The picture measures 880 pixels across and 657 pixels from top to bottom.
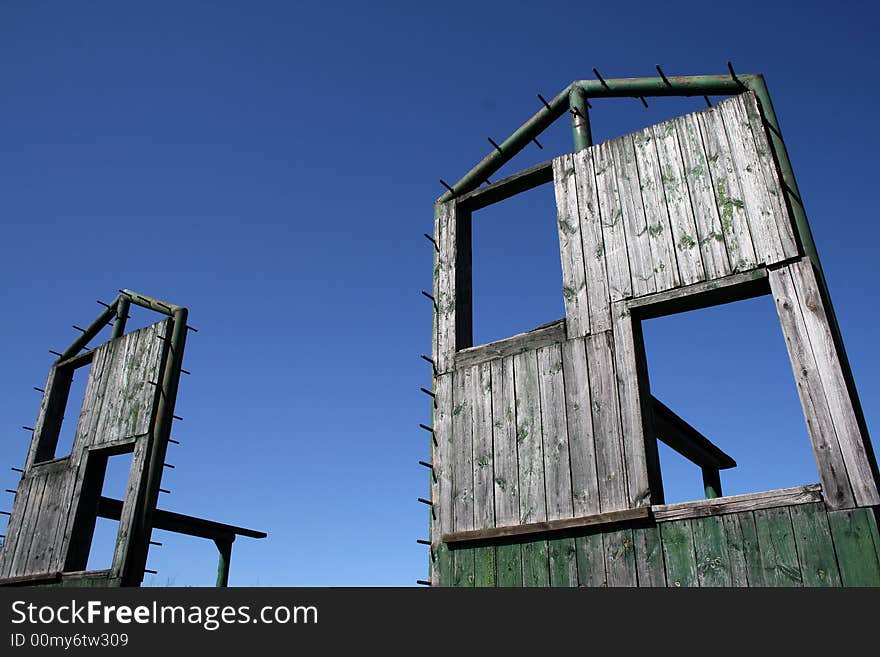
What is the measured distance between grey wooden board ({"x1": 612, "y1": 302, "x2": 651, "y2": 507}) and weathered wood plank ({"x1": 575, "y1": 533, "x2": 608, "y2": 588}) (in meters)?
0.44

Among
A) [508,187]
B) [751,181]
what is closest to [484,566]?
[751,181]

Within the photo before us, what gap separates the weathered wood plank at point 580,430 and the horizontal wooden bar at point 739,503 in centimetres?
59

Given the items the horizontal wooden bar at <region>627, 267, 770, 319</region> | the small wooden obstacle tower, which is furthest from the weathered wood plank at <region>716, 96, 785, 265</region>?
the horizontal wooden bar at <region>627, 267, 770, 319</region>

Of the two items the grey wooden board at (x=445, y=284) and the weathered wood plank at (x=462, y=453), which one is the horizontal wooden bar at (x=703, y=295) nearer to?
the weathered wood plank at (x=462, y=453)

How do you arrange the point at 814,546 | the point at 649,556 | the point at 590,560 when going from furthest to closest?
the point at 590,560, the point at 649,556, the point at 814,546

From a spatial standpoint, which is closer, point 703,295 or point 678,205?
point 703,295

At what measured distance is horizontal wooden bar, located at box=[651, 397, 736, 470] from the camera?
301 inches

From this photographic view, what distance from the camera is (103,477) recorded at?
1049cm

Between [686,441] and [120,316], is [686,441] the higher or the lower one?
the lower one

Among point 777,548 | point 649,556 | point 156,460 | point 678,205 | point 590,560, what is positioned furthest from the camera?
point 156,460

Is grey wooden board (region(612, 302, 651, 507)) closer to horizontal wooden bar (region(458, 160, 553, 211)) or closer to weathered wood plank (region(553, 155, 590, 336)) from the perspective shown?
weathered wood plank (region(553, 155, 590, 336))

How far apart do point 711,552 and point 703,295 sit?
210 cm

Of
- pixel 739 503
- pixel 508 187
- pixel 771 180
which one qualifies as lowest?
pixel 739 503

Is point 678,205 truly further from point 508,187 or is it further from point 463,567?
point 463,567
